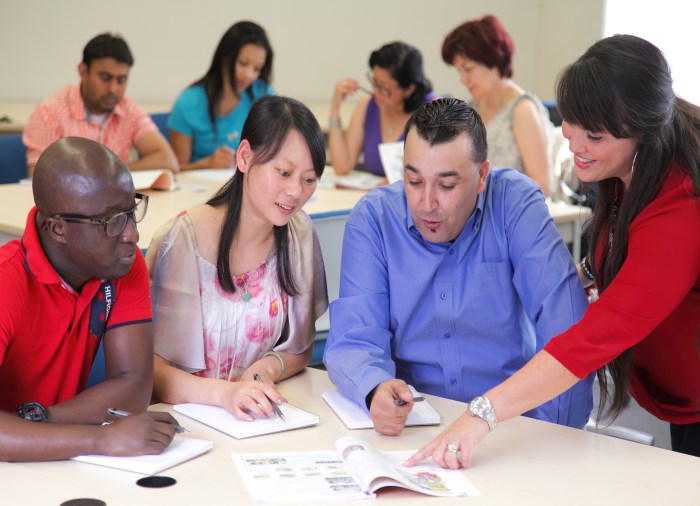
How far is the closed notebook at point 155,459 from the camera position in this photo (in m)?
1.50

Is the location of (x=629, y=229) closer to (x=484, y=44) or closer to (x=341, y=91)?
(x=484, y=44)

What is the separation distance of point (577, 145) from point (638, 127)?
0.12m

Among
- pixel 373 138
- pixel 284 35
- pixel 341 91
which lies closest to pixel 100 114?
pixel 341 91

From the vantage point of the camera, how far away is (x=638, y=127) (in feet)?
5.50

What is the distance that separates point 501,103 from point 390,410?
2736 millimetres

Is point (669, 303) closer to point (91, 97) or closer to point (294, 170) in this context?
point (294, 170)

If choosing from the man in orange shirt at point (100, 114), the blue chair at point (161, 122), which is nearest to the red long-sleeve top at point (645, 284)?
the man in orange shirt at point (100, 114)

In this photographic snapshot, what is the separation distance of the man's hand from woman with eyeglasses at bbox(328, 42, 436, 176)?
9.14 ft

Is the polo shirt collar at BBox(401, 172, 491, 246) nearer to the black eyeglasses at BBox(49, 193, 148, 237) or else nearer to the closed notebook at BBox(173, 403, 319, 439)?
the closed notebook at BBox(173, 403, 319, 439)

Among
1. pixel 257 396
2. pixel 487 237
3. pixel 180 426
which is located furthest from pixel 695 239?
pixel 180 426

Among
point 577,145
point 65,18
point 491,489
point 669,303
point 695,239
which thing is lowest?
point 491,489

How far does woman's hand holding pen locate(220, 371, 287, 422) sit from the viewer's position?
1.76 meters

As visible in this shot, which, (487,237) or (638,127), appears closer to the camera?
(638,127)

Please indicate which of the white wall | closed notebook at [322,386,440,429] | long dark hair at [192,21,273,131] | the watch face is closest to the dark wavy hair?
long dark hair at [192,21,273,131]
